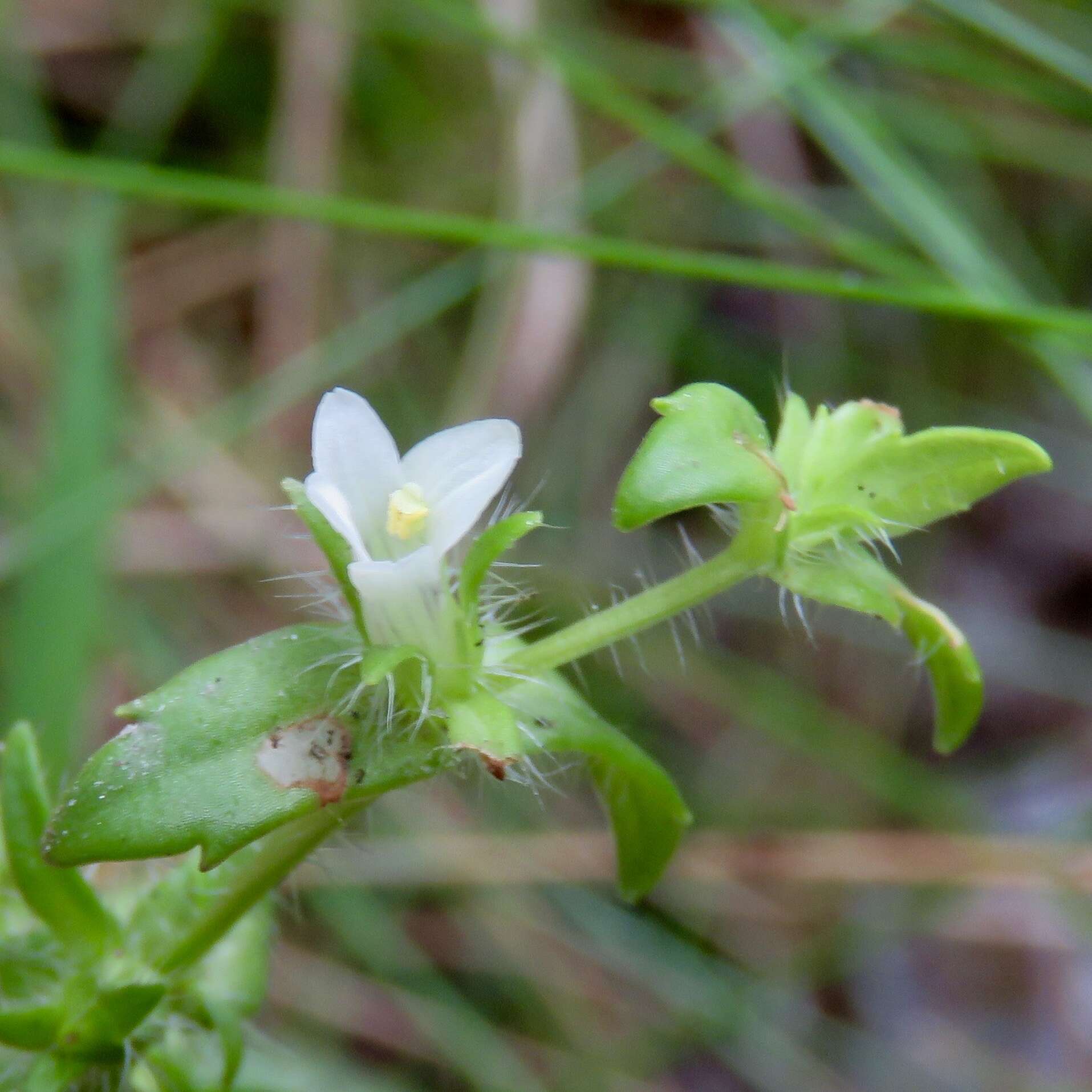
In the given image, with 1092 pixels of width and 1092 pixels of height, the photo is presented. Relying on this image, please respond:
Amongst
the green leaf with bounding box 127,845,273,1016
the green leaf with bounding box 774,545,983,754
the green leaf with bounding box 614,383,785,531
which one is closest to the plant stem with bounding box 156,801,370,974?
the green leaf with bounding box 127,845,273,1016

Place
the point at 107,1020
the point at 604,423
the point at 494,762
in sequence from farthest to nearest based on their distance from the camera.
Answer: the point at 604,423 < the point at 107,1020 < the point at 494,762

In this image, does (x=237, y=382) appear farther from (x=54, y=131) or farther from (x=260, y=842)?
(x=260, y=842)

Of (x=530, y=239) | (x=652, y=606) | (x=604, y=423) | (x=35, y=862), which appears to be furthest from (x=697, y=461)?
(x=604, y=423)

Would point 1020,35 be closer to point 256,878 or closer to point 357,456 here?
point 357,456

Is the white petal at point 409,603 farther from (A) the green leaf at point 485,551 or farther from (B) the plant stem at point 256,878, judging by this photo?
(B) the plant stem at point 256,878

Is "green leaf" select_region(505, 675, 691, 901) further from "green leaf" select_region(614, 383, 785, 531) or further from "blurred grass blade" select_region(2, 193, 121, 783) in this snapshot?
"blurred grass blade" select_region(2, 193, 121, 783)

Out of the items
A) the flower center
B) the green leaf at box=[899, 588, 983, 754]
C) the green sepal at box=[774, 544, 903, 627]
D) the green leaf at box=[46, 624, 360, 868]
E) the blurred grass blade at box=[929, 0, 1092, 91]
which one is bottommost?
the green leaf at box=[899, 588, 983, 754]
